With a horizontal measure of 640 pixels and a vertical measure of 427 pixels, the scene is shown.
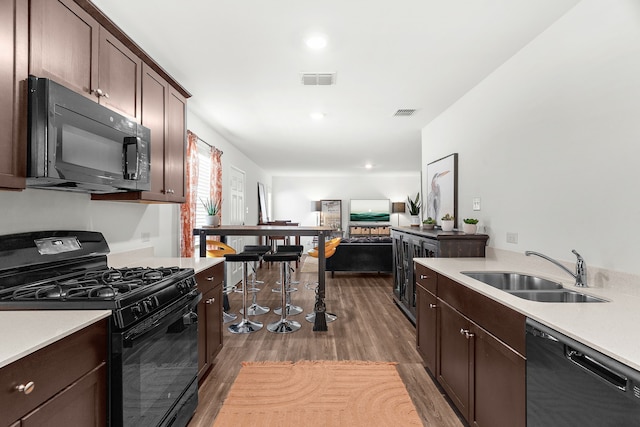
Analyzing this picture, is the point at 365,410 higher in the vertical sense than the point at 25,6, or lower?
lower

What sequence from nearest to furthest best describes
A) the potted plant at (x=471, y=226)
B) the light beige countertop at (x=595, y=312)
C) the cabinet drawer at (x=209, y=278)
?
the light beige countertop at (x=595, y=312) < the cabinet drawer at (x=209, y=278) < the potted plant at (x=471, y=226)

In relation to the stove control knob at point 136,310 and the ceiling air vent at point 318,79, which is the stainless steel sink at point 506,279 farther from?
the ceiling air vent at point 318,79

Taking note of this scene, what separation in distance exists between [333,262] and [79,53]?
543 centimetres

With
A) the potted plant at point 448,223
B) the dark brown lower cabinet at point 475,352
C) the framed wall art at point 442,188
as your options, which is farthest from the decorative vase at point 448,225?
the dark brown lower cabinet at point 475,352

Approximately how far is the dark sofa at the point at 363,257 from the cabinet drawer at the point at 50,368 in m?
5.45

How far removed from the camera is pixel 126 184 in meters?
2.03

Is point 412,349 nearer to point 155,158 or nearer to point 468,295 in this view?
point 468,295

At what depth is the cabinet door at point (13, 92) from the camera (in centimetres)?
133

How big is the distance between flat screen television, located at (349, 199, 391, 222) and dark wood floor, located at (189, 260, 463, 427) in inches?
221

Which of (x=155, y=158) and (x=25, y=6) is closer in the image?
(x=25, y=6)

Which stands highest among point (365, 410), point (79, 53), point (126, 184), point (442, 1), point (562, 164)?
point (442, 1)

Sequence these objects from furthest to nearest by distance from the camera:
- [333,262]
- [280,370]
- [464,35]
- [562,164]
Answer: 1. [333,262]
2. [280,370]
3. [464,35]
4. [562,164]

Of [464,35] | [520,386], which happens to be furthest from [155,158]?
[520,386]

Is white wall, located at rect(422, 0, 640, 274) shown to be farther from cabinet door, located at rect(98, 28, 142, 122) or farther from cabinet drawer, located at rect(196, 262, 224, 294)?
cabinet door, located at rect(98, 28, 142, 122)
